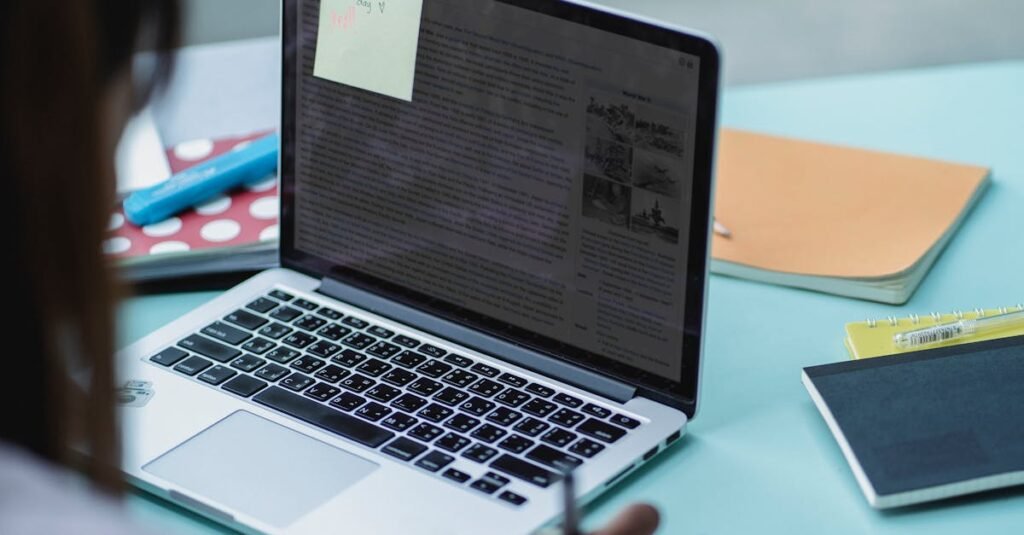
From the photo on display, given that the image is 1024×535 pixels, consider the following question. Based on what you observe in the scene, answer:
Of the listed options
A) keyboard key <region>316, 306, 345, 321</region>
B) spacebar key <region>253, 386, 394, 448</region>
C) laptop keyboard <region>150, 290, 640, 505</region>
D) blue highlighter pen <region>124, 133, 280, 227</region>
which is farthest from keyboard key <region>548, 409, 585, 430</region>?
blue highlighter pen <region>124, 133, 280, 227</region>

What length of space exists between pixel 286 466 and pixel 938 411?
1.27 feet

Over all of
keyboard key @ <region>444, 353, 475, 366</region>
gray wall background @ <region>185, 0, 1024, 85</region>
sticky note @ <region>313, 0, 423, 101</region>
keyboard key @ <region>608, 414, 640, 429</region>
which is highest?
sticky note @ <region>313, 0, 423, 101</region>

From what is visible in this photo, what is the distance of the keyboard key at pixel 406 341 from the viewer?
0.90m

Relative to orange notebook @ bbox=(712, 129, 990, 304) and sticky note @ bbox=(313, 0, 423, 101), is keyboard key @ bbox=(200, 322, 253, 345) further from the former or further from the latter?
orange notebook @ bbox=(712, 129, 990, 304)

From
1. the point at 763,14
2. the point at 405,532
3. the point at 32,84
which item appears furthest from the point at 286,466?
the point at 763,14

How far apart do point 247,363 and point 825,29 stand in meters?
2.34

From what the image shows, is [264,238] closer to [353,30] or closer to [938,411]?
[353,30]

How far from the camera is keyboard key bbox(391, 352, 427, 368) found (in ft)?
2.89

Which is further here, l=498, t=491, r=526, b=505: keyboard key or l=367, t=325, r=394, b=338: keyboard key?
l=367, t=325, r=394, b=338: keyboard key

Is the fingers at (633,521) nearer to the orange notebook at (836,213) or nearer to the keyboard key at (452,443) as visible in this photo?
the keyboard key at (452,443)

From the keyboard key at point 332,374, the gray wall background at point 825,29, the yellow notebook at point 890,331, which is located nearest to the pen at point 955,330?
the yellow notebook at point 890,331

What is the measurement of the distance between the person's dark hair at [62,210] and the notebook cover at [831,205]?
59 centimetres

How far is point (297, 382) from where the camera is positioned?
0.87 m

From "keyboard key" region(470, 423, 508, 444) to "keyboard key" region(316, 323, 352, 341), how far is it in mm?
159
